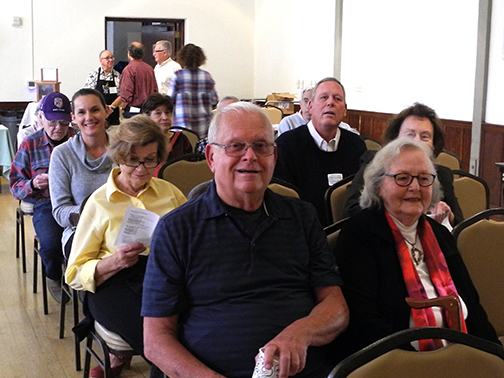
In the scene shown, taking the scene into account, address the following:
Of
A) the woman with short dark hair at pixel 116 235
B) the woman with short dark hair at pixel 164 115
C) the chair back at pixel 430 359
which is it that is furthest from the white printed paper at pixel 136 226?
the woman with short dark hair at pixel 164 115

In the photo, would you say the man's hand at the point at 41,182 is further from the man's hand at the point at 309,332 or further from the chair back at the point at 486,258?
the chair back at the point at 486,258

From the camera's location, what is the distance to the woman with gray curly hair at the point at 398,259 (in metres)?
2.08

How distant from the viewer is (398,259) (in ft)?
7.13

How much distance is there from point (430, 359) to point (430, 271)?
786 millimetres

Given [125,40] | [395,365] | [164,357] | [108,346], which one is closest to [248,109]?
[164,357]

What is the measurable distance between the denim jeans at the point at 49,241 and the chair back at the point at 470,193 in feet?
7.85

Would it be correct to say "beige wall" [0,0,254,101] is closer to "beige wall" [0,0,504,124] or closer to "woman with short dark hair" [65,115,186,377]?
"beige wall" [0,0,504,124]

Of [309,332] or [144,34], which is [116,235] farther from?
[144,34]

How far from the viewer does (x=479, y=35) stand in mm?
6746

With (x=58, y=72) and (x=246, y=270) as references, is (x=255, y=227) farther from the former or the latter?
(x=58, y=72)

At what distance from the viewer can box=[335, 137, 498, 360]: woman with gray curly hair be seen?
2.08m

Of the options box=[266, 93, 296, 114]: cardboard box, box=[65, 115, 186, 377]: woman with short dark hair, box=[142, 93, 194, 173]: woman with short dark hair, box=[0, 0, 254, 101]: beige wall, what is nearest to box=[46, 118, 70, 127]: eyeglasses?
box=[142, 93, 194, 173]: woman with short dark hair

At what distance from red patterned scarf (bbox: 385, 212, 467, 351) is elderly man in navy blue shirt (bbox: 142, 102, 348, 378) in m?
0.27

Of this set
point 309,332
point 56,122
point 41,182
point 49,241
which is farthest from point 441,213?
point 56,122
